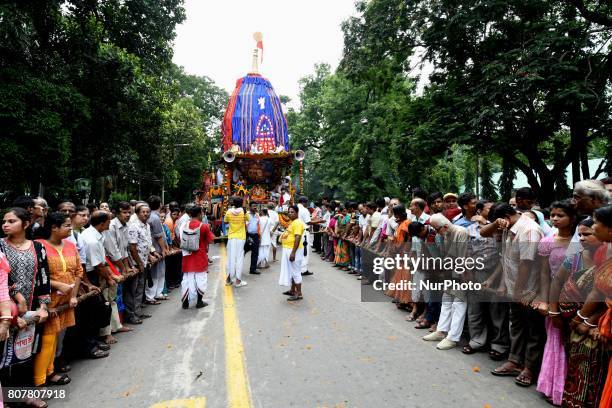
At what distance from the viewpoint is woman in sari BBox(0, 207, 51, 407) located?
11.6 ft

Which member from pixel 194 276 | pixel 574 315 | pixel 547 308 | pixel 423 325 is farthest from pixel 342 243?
pixel 574 315

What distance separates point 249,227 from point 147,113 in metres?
9.04

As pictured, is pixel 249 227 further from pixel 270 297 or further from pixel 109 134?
pixel 109 134

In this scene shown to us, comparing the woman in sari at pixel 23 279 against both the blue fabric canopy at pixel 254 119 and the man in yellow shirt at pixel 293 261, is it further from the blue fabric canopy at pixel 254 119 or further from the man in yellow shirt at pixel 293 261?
the blue fabric canopy at pixel 254 119

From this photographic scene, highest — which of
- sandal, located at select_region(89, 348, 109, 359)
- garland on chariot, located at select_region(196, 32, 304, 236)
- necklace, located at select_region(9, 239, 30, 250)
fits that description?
garland on chariot, located at select_region(196, 32, 304, 236)

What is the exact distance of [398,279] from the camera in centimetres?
700

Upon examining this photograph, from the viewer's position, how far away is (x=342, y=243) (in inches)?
447

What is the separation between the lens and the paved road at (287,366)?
3.60 metres

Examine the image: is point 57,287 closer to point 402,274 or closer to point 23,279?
point 23,279

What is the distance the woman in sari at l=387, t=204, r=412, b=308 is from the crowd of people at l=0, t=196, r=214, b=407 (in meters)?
3.34

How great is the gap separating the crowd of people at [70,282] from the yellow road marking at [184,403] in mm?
1088

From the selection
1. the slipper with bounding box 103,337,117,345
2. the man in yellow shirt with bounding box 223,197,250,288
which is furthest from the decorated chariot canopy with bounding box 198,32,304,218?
the slipper with bounding box 103,337,117,345

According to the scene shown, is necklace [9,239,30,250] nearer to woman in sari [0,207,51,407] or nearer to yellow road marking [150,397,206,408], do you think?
woman in sari [0,207,51,407]

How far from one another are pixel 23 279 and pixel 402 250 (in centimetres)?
521
